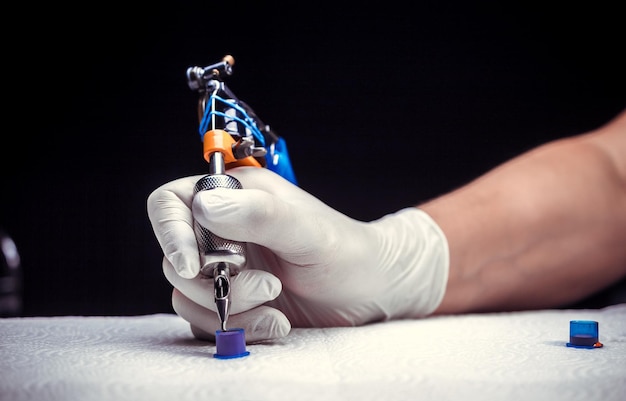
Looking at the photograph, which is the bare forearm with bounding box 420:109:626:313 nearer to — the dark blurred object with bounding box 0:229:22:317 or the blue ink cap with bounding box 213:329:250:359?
the blue ink cap with bounding box 213:329:250:359

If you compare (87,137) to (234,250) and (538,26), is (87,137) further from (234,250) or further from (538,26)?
(538,26)

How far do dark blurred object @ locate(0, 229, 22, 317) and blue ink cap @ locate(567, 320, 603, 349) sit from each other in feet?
4.29

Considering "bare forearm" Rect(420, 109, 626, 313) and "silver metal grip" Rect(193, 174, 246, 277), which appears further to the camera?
"bare forearm" Rect(420, 109, 626, 313)

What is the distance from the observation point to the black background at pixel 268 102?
161 centimetres

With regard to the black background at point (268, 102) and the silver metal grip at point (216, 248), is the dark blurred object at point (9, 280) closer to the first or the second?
the black background at point (268, 102)

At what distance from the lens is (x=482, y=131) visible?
68.7 inches

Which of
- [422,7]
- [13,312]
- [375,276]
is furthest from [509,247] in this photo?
[13,312]

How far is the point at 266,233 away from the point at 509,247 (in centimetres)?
62

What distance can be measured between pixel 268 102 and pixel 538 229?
31.9 inches

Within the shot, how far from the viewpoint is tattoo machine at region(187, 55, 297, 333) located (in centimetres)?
68

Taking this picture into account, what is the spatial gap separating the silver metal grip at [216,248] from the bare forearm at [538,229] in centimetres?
53

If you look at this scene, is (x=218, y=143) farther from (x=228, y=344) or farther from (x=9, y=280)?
(x=9, y=280)

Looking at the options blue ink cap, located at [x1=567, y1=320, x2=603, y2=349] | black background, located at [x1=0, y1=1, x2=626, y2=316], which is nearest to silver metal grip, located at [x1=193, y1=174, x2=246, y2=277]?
blue ink cap, located at [x1=567, y1=320, x2=603, y2=349]

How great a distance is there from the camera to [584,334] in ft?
2.40
